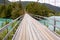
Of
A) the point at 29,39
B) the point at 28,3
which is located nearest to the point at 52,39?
the point at 29,39

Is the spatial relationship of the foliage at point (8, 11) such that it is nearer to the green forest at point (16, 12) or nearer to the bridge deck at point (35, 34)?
the green forest at point (16, 12)

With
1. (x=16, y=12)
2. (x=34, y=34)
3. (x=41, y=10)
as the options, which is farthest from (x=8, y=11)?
(x=34, y=34)

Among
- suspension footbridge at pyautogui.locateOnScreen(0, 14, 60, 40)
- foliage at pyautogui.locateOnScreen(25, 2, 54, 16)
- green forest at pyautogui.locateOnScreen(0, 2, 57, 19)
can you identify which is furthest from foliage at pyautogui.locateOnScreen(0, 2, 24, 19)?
suspension footbridge at pyautogui.locateOnScreen(0, 14, 60, 40)

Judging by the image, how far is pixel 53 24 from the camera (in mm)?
7980

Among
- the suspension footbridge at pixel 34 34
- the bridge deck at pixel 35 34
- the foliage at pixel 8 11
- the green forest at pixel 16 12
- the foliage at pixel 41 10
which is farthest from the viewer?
the foliage at pixel 8 11

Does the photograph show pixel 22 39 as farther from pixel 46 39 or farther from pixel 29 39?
pixel 46 39

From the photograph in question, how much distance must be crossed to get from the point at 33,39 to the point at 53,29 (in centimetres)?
145

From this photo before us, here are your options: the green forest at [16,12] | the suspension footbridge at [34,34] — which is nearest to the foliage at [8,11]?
the green forest at [16,12]

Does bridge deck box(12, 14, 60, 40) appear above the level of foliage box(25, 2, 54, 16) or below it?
above

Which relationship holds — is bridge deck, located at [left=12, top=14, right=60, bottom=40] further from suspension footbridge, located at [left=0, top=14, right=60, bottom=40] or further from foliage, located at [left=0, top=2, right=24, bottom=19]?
foliage, located at [left=0, top=2, right=24, bottom=19]

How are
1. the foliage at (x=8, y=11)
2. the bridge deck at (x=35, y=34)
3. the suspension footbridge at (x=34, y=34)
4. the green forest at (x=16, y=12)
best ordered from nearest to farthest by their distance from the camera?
the suspension footbridge at (x=34, y=34), the bridge deck at (x=35, y=34), the green forest at (x=16, y=12), the foliage at (x=8, y=11)

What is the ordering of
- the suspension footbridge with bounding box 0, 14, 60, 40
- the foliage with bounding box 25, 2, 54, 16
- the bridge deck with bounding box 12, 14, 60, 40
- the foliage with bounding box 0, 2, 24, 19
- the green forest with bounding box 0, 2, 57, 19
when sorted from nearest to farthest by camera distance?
1. the suspension footbridge with bounding box 0, 14, 60, 40
2. the bridge deck with bounding box 12, 14, 60, 40
3. the foliage with bounding box 25, 2, 54, 16
4. the green forest with bounding box 0, 2, 57, 19
5. the foliage with bounding box 0, 2, 24, 19

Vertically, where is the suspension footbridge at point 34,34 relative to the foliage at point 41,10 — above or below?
above

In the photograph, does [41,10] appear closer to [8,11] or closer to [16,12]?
[8,11]
